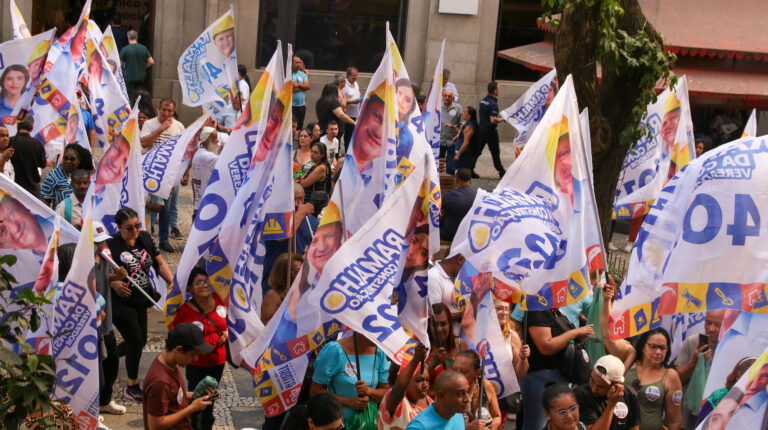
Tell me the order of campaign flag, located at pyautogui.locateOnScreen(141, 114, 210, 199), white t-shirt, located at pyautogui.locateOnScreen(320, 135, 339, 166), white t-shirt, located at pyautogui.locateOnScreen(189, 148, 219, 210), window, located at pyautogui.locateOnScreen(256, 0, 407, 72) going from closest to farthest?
campaign flag, located at pyautogui.locateOnScreen(141, 114, 210, 199) < white t-shirt, located at pyautogui.locateOnScreen(189, 148, 219, 210) < white t-shirt, located at pyautogui.locateOnScreen(320, 135, 339, 166) < window, located at pyautogui.locateOnScreen(256, 0, 407, 72)

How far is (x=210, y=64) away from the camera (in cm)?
1229

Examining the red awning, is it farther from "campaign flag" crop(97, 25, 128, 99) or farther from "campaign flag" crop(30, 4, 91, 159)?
"campaign flag" crop(30, 4, 91, 159)

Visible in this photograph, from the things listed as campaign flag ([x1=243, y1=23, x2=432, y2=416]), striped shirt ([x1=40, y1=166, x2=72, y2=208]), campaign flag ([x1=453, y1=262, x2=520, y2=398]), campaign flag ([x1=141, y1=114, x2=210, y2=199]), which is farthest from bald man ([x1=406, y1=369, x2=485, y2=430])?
striped shirt ([x1=40, y1=166, x2=72, y2=208])

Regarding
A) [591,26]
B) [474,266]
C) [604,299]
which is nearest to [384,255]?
[474,266]

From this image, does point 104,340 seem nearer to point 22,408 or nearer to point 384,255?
point 384,255

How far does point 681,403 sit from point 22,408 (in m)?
4.42

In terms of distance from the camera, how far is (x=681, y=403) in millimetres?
7234

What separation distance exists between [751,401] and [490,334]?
198cm

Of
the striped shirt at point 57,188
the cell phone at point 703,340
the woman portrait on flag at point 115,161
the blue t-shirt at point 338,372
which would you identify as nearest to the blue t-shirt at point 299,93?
the striped shirt at point 57,188

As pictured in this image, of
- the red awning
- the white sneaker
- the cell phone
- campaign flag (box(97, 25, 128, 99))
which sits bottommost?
the white sneaker

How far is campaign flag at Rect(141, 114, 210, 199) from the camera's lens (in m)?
9.97

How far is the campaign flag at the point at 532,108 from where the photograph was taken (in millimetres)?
12203

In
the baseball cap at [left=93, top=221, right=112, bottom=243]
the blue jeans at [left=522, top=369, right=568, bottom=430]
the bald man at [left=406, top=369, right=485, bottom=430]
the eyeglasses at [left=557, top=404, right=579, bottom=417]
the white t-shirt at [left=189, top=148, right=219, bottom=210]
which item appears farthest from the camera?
the white t-shirt at [left=189, top=148, right=219, bottom=210]

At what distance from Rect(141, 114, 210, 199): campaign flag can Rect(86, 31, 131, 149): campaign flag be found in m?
2.01
